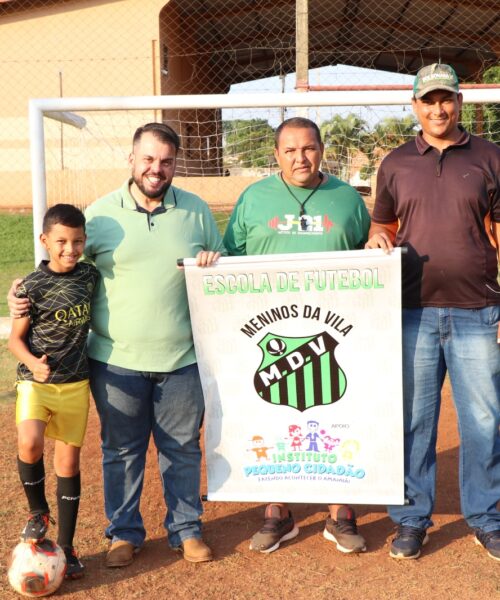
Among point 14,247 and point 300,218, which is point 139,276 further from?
point 14,247

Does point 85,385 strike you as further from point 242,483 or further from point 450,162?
point 450,162

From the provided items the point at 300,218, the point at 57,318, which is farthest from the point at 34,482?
the point at 300,218

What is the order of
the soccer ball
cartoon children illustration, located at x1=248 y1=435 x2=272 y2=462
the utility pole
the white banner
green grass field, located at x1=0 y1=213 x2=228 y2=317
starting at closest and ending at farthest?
the soccer ball < the white banner < cartoon children illustration, located at x1=248 y1=435 x2=272 y2=462 < the utility pole < green grass field, located at x1=0 y1=213 x2=228 y2=317

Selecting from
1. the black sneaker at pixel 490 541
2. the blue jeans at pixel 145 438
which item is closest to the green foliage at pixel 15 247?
the blue jeans at pixel 145 438

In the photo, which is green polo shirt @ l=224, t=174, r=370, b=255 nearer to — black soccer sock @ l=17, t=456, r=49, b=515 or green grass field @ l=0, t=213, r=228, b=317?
black soccer sock @ l=17, t=456, r=49, b=515

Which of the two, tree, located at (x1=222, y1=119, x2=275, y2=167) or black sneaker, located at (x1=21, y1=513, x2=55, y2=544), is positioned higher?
tree, located at (x1=222, y1=119, x2=275, y2=167)

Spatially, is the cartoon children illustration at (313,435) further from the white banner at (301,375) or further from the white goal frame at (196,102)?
the white goal frame at (196,102)

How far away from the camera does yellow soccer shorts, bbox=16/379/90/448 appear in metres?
3.62

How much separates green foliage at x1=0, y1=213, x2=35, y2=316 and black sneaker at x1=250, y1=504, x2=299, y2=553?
10.0 meters

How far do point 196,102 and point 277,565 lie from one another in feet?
12.4

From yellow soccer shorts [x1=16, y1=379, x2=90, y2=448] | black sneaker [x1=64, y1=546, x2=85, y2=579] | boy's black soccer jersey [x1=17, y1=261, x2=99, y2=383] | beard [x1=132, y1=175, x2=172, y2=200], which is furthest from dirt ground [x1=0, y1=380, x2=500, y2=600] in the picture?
beard [x1=132, y1=175, x2=172, y2=200]

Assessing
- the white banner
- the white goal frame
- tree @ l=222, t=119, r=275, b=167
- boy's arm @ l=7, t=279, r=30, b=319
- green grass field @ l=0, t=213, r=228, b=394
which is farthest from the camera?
tree @ l=222, t=119, r=275, b=167

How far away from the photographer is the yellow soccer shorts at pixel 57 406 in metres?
3.62

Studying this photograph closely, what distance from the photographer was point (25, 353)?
3.59m
